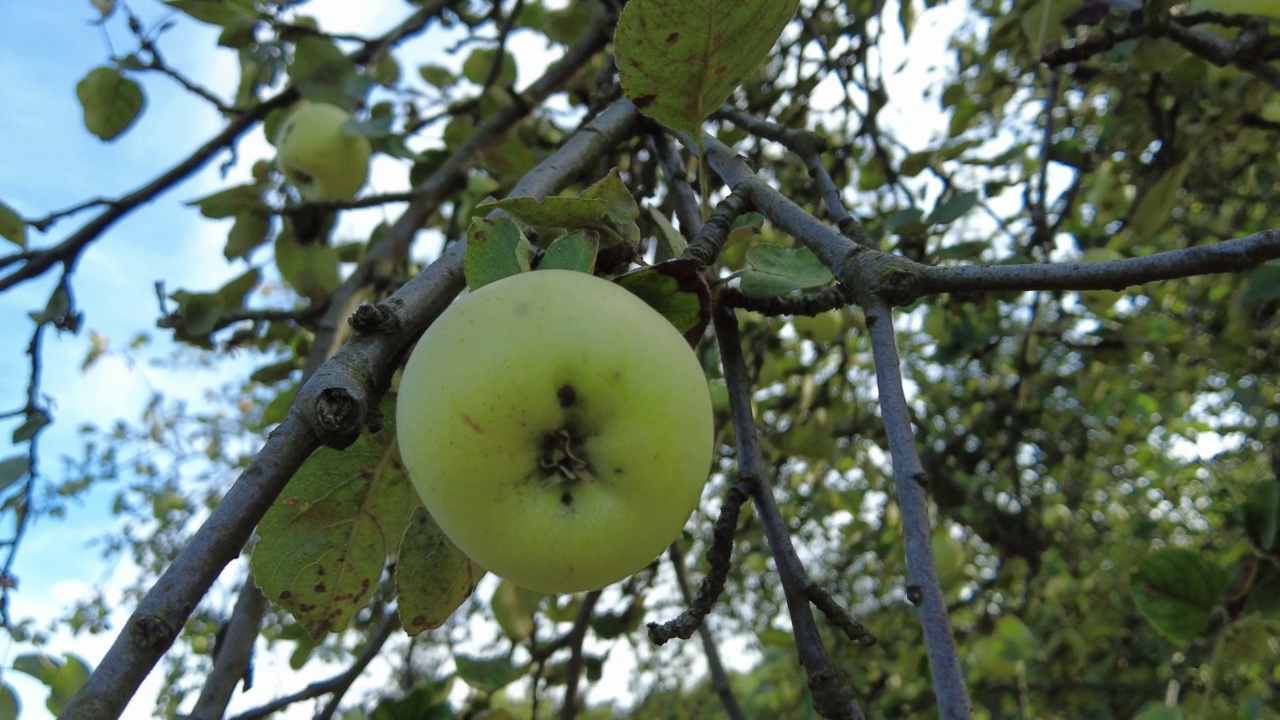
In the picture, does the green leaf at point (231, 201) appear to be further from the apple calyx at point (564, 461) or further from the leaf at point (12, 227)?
the apple calyx at point (564, 461)

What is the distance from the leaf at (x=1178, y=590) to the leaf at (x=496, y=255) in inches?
57.8

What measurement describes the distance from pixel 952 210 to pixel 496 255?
121 cm

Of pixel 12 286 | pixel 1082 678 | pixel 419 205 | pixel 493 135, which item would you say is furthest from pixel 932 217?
pixel 1082 678

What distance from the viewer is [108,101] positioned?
2.32 metres

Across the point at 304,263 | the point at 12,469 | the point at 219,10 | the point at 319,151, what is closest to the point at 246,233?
the point at 304,263

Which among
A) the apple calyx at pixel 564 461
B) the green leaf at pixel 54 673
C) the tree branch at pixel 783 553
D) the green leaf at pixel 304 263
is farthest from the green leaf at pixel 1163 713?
the green leaf at pixel 304 263

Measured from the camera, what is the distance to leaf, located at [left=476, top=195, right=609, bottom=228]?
0.86 meters

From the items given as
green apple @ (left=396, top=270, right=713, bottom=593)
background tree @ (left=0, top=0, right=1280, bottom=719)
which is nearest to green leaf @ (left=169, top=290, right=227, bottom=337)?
background tree @ (left=0, top=0, right=1280, bottom=719)

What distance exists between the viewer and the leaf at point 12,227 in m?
1.91

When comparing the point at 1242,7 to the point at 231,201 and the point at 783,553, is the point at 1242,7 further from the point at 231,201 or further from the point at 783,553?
the point at 231,201

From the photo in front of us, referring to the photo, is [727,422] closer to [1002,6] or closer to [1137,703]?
[1137,703]

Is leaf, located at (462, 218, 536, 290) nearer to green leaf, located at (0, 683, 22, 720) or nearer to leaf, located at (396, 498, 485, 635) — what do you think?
leaf, located at (396, 498, 485, 635)

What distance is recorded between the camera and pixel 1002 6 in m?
3.67

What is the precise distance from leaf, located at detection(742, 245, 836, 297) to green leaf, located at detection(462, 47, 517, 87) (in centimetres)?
191
